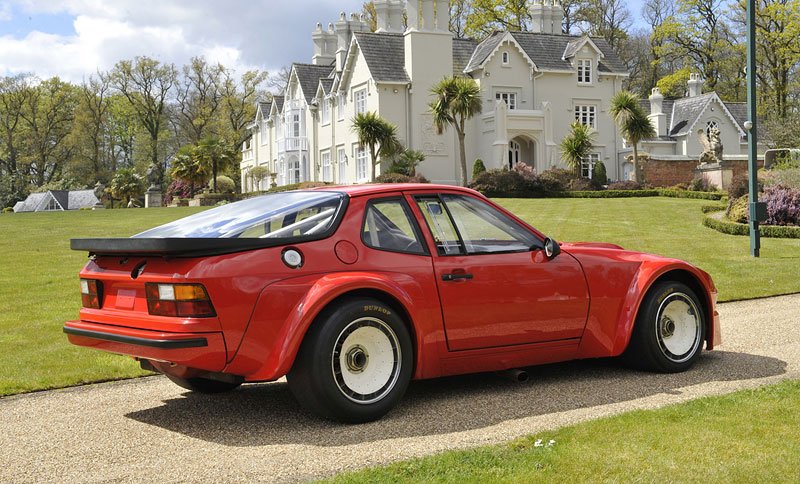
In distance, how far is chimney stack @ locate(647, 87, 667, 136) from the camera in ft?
180

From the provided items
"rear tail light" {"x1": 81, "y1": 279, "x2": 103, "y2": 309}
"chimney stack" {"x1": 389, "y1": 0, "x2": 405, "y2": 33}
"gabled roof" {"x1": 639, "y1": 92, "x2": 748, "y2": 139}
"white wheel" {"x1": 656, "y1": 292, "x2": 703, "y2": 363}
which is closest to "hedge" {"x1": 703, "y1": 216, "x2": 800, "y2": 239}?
"white wheel" {"x1": 656, "y1": 292, "x2": 703, "y2": 363}

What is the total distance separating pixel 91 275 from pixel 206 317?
3.93ft

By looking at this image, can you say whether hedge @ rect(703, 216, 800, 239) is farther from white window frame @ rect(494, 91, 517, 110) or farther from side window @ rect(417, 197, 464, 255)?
white window frame @ rect(494, 91, 517, 110)

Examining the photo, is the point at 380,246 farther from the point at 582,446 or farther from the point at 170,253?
the point at 582,446

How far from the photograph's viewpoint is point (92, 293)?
5742 mm

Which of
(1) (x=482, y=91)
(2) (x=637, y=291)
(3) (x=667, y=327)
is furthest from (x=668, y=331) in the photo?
(1) (x=482, y=91)

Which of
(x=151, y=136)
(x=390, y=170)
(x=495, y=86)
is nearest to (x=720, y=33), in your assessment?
(x=495, y=86)

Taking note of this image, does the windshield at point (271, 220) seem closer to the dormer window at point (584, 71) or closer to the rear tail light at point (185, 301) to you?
the rear tail light at point (185, 301)

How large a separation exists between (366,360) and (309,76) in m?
54.3

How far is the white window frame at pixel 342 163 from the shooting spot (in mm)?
50531

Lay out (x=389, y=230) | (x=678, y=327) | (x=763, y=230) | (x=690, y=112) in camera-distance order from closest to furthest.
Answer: (x=389, y=230) < (x=678, y=327) < (x=763, y=230) < (x=690, y=112)

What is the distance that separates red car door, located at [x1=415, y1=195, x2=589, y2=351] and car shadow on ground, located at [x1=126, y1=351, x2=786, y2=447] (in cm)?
43

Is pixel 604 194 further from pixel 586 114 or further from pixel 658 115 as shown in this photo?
pixel 658 115

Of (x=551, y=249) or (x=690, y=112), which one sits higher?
(x=690, y=112)
